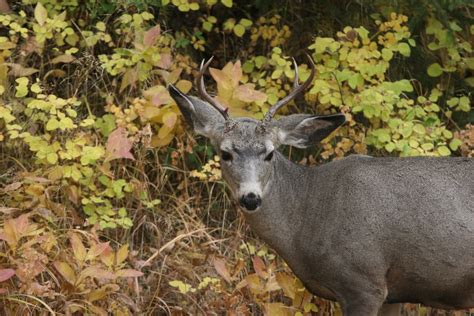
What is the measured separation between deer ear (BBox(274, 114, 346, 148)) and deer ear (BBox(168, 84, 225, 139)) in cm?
38

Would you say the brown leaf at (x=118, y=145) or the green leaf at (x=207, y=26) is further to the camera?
the green leaf at (x=207, y=26)

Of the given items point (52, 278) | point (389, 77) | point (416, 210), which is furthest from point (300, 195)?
point (389, 77)

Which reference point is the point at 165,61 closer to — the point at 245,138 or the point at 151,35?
the point at 151,35

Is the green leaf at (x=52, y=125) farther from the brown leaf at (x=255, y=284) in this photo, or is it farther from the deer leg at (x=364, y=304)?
the deer leg at (x=364, y=304)


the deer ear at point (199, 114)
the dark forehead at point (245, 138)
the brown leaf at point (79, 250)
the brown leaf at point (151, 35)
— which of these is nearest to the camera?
the dark forehead at point (245, 138)

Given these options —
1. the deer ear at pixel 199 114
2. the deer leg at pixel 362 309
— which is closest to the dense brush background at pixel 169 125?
the deer ear at pixel 199 114

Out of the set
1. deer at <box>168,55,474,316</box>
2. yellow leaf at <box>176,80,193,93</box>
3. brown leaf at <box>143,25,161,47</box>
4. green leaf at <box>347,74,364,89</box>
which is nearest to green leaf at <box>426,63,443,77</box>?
green leaf at <box>347,74,364,89</box>

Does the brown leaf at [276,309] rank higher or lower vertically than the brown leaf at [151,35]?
lower

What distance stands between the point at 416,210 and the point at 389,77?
2.58 m

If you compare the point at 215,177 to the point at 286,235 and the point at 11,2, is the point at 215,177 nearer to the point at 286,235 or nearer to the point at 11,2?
the point at 286,235

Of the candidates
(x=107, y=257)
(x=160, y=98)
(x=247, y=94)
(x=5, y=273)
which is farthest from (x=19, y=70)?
(x=5, y=273)

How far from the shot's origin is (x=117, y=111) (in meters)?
8.27

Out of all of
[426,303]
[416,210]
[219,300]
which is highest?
[416,210]

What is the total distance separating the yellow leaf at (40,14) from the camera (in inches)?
332
